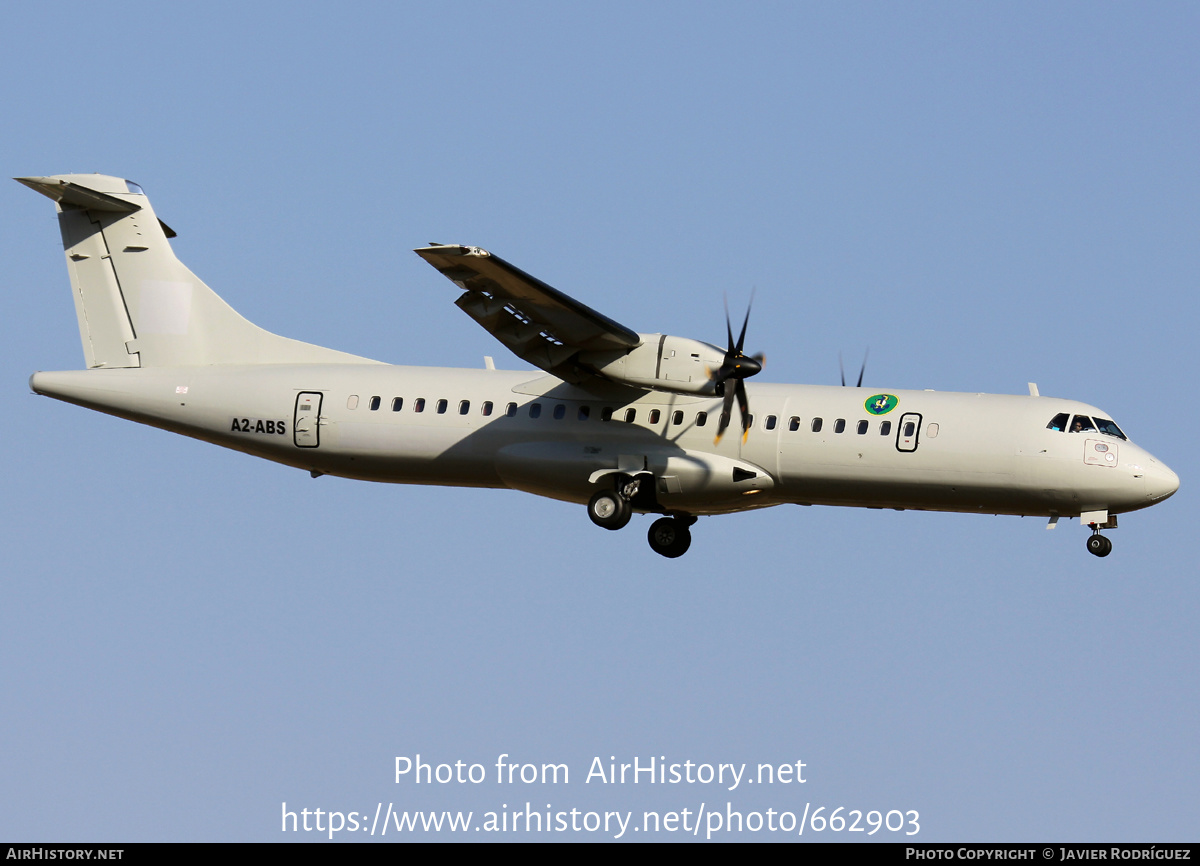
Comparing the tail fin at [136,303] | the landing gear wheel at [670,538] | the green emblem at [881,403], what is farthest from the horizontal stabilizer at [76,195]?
the green emblem at [881,403]

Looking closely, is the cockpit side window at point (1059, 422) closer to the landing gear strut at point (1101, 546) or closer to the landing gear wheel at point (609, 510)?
the landing gear strut at point (1101, 546)

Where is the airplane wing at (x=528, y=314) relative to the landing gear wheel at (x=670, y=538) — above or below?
above

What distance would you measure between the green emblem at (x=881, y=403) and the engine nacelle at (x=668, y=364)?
9.47 ft

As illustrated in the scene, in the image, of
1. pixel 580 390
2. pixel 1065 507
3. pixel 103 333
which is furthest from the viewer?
pixel 103 333

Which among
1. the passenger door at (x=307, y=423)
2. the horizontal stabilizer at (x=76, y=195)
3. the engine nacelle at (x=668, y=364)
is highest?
the horizontal stabilizer at (x=76, y=195)

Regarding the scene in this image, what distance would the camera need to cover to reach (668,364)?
24.5 m

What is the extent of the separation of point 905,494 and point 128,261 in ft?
→ 50.1

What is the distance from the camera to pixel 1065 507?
2473cm

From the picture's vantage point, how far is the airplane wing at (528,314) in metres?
23.3

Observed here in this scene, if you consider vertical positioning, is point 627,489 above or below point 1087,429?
below

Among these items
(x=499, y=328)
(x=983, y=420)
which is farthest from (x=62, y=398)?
(x=983, y=420)

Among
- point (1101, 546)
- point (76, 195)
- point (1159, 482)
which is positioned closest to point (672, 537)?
point (1101, 546)

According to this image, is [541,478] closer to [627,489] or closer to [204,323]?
[627,489]

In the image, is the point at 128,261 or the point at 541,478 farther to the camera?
the point at 128,261
